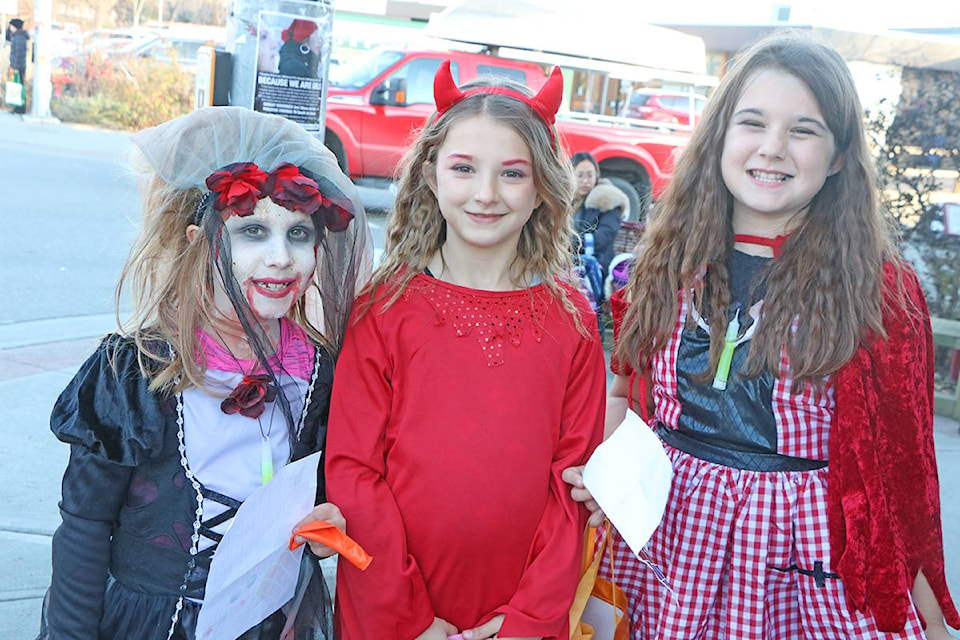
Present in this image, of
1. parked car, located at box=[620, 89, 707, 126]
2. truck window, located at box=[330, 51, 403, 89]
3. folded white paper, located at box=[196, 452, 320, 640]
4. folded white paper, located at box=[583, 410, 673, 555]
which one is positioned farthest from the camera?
parked car, located at box=[620, 89, 707, 126]

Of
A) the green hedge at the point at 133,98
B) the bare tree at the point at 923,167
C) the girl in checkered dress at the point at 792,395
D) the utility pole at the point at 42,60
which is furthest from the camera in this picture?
the green hedge at the point at 133,98

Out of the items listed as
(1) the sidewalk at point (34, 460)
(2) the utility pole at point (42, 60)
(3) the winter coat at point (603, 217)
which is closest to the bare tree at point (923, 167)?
(1) the sidewalk at point (34, 460)

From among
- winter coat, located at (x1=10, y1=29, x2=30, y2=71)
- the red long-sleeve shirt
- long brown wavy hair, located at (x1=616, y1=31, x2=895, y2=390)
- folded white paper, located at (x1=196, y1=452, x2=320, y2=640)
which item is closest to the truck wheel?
long brown wavy hair, located at (x1=616, y1=31, x2=895, y2=390)

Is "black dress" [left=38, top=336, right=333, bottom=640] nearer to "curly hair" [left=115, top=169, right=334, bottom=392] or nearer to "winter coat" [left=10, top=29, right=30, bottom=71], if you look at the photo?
"curly hair" [left=115, top=169, right=334, bottom=392]

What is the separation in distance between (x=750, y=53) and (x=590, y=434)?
100 centimetres

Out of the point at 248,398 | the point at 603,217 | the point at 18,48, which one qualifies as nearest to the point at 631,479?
the point at 248,398

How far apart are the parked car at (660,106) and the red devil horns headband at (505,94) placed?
35.9 ft

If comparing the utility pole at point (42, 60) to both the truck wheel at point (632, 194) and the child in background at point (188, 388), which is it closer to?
the truck wheel at point (632, 194)

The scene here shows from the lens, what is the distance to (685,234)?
93.2 inches

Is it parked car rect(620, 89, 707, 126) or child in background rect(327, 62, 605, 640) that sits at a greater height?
parked car rect(620, 89, 707, 126)

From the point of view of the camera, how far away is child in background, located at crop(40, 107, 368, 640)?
1.90 metres

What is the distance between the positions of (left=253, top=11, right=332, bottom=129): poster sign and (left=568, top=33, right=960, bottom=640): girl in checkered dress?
1.99 m

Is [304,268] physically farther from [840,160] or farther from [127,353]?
[840,160]

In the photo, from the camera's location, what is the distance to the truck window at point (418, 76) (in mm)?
11258
